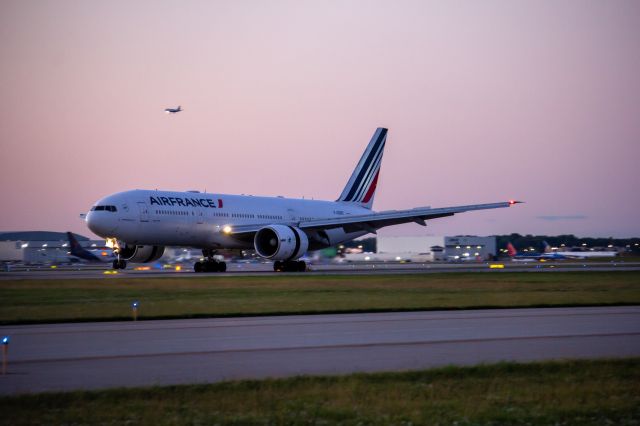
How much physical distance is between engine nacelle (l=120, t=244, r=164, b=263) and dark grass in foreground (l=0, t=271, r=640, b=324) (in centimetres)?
1221

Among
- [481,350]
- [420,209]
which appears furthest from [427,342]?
[420,209]

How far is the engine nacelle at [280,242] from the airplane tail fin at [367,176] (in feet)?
50.5

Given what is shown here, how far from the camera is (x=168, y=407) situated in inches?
452

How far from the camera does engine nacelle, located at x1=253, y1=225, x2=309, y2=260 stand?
50.6m

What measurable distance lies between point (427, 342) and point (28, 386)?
888 centimetres

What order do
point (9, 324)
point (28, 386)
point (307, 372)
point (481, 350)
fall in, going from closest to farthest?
point (28, 386) → point (307, 372) → point (481, 350) → point (9, 324)

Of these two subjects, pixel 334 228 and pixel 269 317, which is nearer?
pixel 269 317

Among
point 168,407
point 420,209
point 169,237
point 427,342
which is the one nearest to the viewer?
point 168,407

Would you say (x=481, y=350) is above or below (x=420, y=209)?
below

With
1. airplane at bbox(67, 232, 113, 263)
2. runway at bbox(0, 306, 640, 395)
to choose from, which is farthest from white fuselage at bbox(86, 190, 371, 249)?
airplane at bbox(67, 232, 113, 263)

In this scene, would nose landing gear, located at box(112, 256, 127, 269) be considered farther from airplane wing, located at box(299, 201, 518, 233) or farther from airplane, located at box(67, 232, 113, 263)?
airplane, located at box(67, 232, 113, 263)

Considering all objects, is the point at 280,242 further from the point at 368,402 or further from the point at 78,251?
the point at 78,251

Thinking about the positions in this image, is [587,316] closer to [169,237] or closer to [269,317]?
[269,317]

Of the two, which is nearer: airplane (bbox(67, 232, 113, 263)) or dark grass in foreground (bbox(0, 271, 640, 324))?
dark grass in foreground (bbox(0, 271, 640, 324))
